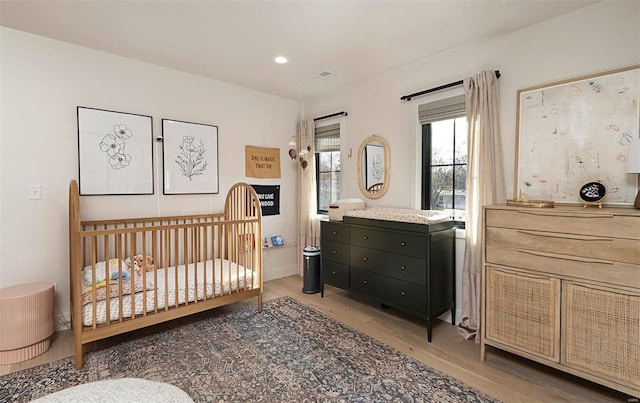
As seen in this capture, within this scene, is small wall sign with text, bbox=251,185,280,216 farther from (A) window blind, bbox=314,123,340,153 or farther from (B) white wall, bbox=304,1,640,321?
(B) white wall, bbox=304,1,640,321

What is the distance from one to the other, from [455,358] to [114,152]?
332 centimetres

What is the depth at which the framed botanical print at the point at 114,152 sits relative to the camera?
274 centimetres

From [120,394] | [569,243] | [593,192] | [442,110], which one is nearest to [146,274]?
[120,394]

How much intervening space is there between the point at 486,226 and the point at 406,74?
5.73 ft

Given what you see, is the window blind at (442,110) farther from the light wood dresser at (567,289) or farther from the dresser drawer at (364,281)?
the dresser drawer at (364,281)

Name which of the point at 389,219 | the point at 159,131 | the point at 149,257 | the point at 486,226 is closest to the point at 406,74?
the point at 389,219

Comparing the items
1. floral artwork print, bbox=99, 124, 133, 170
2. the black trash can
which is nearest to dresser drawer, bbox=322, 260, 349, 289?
the black trash can

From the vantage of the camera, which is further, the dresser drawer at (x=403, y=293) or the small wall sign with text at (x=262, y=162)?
the small wall sign with text at (x=262, y=162)

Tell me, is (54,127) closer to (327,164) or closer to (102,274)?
(102,274)

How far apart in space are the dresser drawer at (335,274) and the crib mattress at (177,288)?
760 mm

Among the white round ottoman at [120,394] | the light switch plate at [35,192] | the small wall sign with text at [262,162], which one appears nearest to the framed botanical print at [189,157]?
the small wall sign with text at [262,162]

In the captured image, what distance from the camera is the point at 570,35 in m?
2.16

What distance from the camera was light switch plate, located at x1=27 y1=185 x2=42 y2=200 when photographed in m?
2.52

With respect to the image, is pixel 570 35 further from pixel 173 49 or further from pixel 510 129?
pixel 173 49
